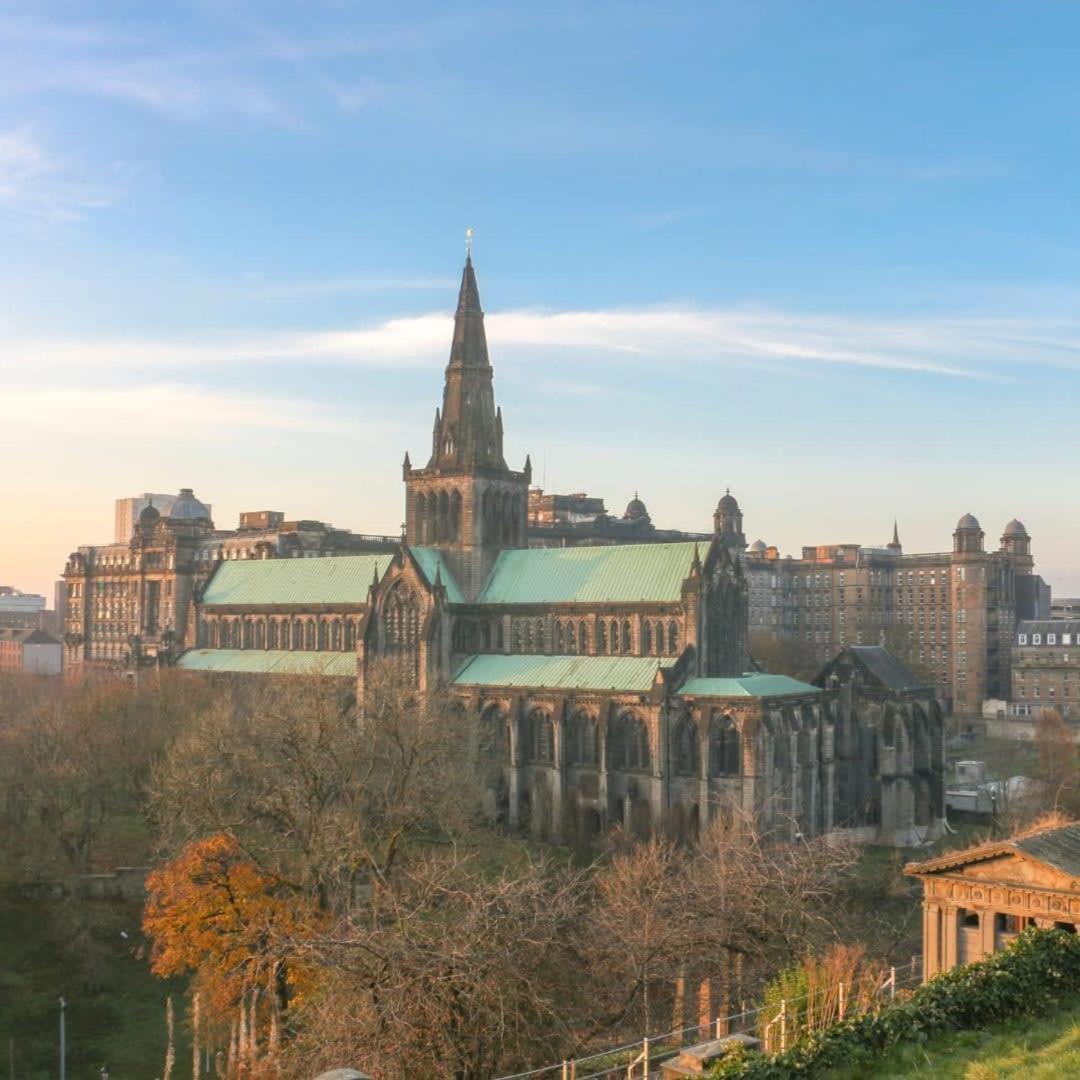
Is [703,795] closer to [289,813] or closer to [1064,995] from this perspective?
[289,813]

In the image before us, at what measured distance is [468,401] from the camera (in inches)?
3947

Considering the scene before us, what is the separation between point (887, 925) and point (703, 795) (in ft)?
62.7

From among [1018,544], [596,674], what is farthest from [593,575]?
[1018,544]

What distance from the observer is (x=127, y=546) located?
168375mm

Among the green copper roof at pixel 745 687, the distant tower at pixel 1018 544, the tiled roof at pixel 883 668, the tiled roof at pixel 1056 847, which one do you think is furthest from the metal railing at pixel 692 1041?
the distant tower at pixel 1018 544

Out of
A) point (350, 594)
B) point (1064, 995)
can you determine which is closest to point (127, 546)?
point (350, 594)

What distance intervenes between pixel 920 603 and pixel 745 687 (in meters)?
97.6

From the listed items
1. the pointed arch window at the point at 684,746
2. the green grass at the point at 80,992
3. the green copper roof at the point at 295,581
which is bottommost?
the green grass at the point at 80,992

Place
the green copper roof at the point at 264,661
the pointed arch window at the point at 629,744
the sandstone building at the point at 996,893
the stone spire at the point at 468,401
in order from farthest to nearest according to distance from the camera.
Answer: the green copper roof at the point at 264,661
the stone spire at the point at 468,401
the pointed arch window at the point at 629,744
the sandstone building at the point at 996,893

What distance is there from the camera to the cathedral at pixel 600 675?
81000mm

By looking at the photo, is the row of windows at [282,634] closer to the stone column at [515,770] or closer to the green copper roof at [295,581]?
the green copper roof at [295,581]

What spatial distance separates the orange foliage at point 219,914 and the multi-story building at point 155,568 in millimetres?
92495

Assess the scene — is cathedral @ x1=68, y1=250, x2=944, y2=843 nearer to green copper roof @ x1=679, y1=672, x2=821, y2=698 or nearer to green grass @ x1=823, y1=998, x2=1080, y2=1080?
green copper roof @ x1=679, y1=672, x2=821, y2=698

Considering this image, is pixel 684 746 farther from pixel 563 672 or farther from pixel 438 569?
pixel 438 569
